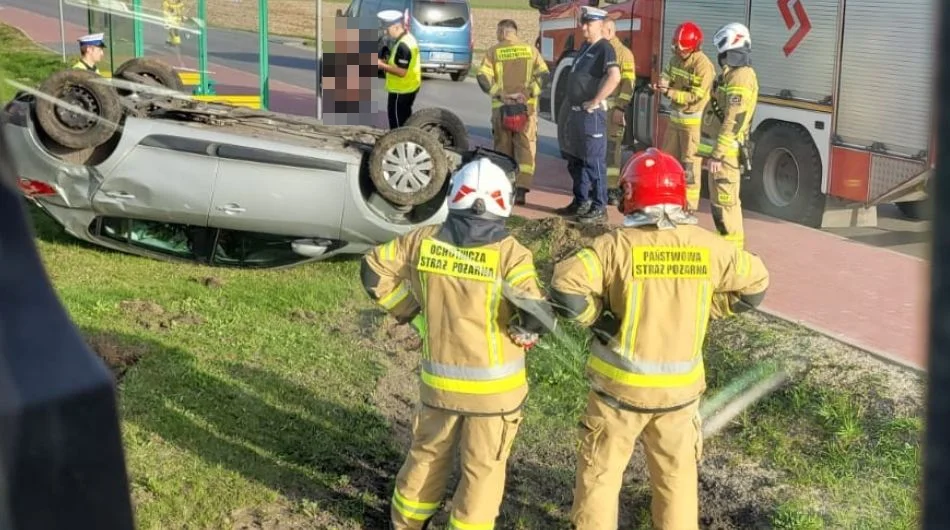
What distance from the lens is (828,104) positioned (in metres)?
10.5

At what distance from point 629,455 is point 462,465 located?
2.09 feet

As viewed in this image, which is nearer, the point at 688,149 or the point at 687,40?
the point at 687,40

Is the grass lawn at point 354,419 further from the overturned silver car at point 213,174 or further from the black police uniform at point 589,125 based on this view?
the black police uniform at point 589,125

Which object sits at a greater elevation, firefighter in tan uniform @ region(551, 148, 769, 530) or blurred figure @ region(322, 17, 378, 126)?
blurred figure @ region(322, 17, 378, 126)

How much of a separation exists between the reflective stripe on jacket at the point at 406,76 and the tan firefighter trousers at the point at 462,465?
6.97 metres

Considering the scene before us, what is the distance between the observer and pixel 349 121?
1011 centimetres

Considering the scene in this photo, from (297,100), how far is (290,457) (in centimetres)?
1506

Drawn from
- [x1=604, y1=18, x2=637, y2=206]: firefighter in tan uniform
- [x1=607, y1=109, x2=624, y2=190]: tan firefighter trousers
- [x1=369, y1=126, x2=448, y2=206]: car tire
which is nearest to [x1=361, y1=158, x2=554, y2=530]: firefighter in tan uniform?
[x1=369, y1=126, x2=448, y2=206]: car tire

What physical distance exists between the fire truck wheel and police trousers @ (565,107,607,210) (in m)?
1.98

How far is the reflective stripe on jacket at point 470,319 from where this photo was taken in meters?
4.39

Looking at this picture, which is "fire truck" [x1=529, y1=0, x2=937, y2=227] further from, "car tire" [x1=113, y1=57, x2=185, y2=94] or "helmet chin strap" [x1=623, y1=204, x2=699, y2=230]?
"helmet chin strap" [x1=623, y1=204, x2=699, y2=230]

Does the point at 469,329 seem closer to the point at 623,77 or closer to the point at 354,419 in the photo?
the point at 354,419

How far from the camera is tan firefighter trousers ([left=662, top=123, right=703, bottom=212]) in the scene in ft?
31.4

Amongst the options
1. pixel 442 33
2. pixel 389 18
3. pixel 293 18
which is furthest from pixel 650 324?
pixel 293 18
